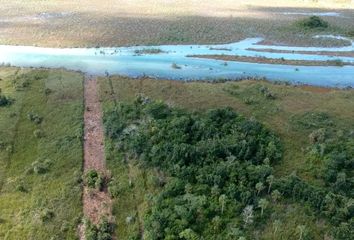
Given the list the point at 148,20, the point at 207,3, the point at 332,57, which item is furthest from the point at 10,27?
the point at 332,57

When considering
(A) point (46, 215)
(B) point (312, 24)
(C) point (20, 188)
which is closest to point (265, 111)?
(A) point (46, 215)

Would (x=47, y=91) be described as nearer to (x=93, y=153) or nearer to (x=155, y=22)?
(x=93, y=153)

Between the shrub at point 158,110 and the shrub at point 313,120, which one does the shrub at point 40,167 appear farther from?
the shrub at point 313,120

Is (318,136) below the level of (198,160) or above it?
above

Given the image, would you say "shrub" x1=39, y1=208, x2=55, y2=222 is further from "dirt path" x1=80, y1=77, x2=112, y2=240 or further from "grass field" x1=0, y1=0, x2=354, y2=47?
"grass field" x1=0, y1=0, x2=354, y2=47

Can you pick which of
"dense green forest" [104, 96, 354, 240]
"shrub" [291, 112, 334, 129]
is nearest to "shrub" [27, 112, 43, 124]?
"dense green forest" [104, 96, 354, 240]

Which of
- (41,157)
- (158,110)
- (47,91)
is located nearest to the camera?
(41,157)

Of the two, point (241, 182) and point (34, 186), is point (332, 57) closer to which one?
point (241, 182)
